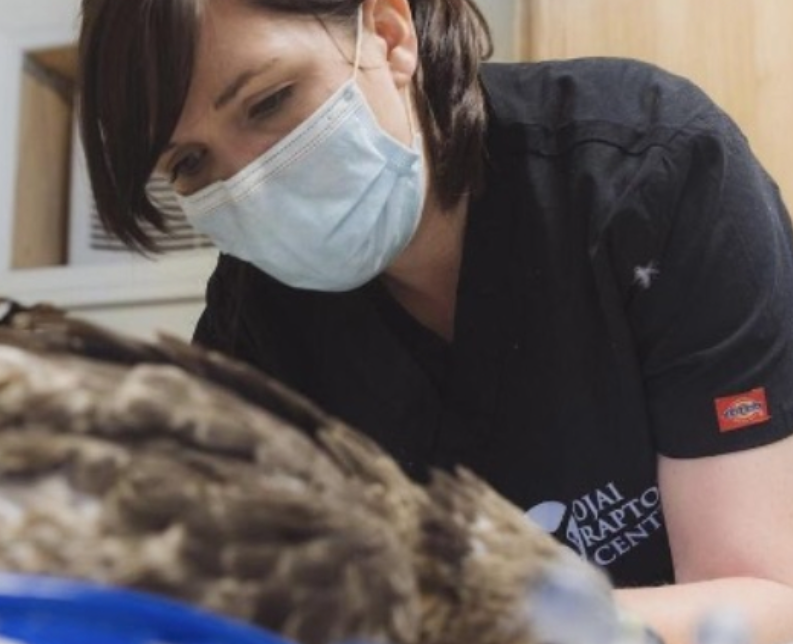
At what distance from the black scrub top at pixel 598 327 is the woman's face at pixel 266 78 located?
91 mm

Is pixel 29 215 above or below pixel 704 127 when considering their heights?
below

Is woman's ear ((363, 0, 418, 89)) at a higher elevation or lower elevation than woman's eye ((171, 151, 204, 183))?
higher

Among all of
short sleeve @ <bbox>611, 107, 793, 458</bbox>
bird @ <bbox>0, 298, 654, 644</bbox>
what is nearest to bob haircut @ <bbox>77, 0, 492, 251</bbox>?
short sleeve @ <bbox>611, 107, 793, 458</bbox>

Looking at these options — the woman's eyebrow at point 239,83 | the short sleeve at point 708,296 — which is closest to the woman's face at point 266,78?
the woman's eyebrow at point 239,83

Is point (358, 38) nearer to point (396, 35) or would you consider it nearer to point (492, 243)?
point (396, 35)

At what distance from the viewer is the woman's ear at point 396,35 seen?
2.56ft

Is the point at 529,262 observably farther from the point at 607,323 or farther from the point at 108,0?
the point at 108,0

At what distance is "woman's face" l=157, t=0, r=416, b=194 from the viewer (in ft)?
2.25

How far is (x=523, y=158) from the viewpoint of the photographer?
31.6 inches

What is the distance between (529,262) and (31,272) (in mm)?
791

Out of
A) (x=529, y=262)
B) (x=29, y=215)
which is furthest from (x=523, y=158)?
(x=29, y=215)

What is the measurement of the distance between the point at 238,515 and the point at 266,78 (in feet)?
1.52

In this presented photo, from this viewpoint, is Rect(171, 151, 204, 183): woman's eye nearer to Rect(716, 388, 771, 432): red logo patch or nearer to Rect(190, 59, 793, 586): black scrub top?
Rect(190, 59, 793, 586): black scrub top

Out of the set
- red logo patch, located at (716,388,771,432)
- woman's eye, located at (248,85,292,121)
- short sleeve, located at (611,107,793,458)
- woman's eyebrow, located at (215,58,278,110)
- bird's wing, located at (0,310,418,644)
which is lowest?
red logo patch, located at (716,388,771,432)
